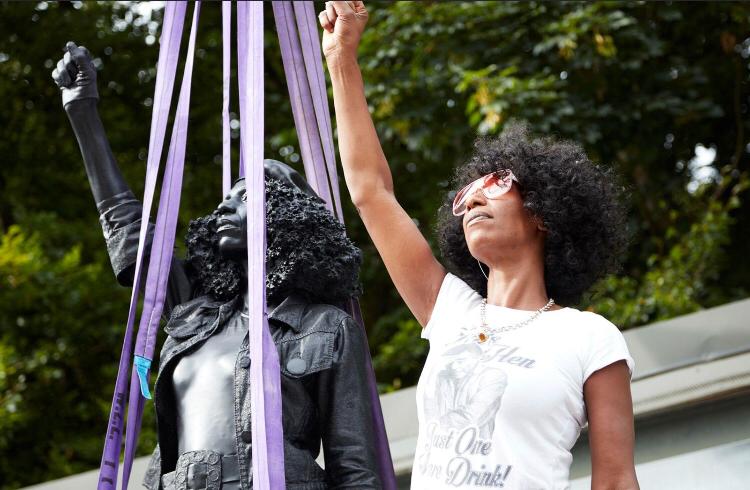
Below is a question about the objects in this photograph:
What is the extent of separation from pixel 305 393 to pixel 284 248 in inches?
13.3

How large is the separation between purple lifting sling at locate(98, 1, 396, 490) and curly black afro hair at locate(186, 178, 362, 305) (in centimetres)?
11

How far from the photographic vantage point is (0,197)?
24.3ft

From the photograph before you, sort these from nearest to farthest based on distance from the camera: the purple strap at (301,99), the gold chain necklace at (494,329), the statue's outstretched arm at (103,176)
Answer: the gold chain necklace at (494,329)
the statue's outstretched arm at (103,176)
the purple strap at (301,99)

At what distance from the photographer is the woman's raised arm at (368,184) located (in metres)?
2.75

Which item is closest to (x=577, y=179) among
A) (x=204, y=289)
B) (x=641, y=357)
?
(x=204, y=289)

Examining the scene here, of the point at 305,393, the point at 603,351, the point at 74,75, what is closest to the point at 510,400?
the point at 603,351

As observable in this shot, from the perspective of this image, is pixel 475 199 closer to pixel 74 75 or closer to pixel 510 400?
pixel 510 400

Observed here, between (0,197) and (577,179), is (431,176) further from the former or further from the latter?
(577,179)

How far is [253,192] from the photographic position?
245 centimetres

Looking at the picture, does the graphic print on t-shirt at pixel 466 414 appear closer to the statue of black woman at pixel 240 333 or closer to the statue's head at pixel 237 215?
the statue of black woman at pixel 240 333

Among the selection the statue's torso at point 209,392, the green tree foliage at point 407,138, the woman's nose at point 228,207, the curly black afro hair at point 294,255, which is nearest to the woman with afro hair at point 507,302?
the curly black afro hair at point 294,255

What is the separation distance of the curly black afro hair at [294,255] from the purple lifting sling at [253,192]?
106 millimetres

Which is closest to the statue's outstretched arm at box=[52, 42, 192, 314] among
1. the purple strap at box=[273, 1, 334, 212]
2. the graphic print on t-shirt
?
the purple strap at box=[273, 1, 334, 212]

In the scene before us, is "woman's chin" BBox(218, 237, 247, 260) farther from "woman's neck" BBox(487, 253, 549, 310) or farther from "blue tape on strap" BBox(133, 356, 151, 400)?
"woman's neck" BBox(487, 253, 549, 310)
